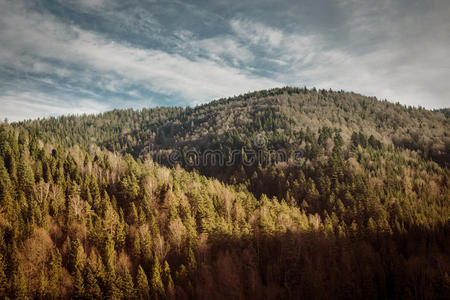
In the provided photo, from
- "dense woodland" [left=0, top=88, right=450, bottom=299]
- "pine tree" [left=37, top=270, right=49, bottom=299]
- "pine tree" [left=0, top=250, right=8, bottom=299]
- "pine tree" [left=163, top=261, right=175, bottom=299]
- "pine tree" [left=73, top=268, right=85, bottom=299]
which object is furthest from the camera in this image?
"dense woodland" [left=0, top=88, right=450, bottom=299]

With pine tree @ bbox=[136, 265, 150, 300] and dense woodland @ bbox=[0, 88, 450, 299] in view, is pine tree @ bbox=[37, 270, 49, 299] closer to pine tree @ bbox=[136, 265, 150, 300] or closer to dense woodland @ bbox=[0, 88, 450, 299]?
dense woodland @ bbox=[0, 88, 450, 299]

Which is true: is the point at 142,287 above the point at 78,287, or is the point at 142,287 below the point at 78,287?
Answer: below

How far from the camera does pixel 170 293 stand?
51250 mm

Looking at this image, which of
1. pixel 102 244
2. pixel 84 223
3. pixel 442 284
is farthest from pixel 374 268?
pixel 84 223

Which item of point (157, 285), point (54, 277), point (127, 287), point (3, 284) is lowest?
point (157, 285)

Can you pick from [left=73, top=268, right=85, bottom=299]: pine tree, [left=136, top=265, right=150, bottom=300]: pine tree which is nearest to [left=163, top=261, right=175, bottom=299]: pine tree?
[left=136, top=265, right=150, bottom=300]: pine tree

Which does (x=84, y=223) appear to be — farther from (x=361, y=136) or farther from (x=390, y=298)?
(x=361, y=136)

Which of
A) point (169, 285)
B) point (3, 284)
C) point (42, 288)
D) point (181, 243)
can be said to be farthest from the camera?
point (181, 243)

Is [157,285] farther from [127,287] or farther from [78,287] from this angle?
[78,287]

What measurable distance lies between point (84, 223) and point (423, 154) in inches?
8857

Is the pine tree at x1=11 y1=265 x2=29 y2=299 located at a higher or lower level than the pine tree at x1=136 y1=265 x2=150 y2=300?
higher

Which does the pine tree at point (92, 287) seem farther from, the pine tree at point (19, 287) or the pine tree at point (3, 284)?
the pine tree at point (3, 284)

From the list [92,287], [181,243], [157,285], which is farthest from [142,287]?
[181,243]

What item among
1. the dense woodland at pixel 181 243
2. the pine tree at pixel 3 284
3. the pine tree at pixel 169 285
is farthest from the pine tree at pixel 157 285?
the pine tree at pixel 3 284
